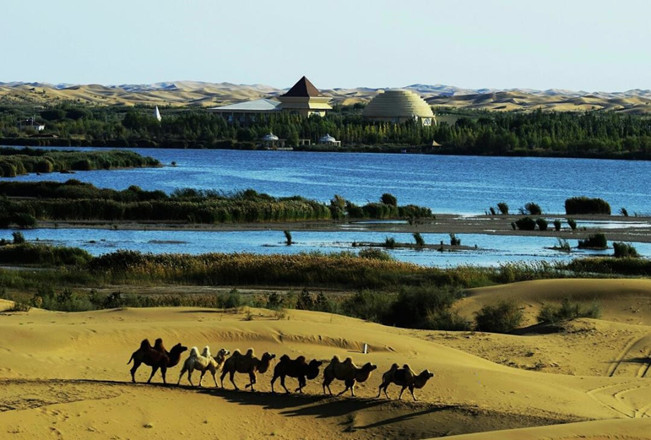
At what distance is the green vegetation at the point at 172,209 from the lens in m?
53.6

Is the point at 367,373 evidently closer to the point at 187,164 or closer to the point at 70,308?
the point at 70,308

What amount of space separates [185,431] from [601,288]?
16.9 m

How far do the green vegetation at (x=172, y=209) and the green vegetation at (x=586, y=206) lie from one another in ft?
28.6

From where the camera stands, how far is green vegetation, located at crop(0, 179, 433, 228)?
53.6 meters

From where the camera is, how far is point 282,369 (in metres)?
16.4

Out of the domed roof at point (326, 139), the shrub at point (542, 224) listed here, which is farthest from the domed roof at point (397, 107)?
the shrub at point (542, 224)

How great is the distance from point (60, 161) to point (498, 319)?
71.4m

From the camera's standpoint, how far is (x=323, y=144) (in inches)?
5999

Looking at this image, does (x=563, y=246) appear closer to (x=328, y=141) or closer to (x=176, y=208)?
(x=176, y=208)

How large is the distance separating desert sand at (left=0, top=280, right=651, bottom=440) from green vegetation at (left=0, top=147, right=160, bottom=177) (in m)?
62.7

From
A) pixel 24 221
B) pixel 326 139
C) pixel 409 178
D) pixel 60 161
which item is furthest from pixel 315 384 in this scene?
pixel 326 139

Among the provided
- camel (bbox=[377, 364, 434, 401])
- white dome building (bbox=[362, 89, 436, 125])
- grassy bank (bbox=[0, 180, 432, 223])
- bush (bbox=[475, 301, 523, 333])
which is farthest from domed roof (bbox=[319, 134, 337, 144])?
camel (bbox=[377, 364, 434, 401])

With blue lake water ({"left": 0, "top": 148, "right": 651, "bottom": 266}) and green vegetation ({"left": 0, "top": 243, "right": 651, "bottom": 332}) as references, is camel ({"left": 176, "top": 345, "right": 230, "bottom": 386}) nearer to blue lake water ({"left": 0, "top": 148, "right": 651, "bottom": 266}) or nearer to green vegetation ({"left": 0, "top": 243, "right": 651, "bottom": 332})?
green vegetation ({"left": 0, "top": 243, "right": 651, "bottom": 332})

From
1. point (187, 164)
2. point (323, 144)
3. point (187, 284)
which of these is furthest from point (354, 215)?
point (323, 144)
